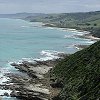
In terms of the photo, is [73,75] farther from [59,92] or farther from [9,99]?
[9,99]

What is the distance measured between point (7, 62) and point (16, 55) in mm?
19154

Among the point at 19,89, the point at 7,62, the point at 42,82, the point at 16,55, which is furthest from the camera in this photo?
the point at 16,55

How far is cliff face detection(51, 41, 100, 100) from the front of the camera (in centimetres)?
6116

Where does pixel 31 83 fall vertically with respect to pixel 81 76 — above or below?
below

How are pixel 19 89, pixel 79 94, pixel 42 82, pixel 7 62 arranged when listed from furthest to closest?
pixel 7 62
pixel 42 82
pixel 19 89
pixel 79 94

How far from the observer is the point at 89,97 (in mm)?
56938

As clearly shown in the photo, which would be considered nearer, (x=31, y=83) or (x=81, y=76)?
(x=81, y=76)

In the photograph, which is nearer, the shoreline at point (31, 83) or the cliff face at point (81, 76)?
the cliff face at point (81, 76)

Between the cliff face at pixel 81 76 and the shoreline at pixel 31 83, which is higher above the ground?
the cliff face at pixel 81 76

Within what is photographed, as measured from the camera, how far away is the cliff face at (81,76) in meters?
61.2

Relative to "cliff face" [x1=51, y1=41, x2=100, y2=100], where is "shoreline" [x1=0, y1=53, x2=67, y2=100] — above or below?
below

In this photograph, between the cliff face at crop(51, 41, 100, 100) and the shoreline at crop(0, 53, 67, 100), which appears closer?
the cliff face at crop(51, 41, 100, 100)

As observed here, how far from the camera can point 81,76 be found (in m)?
70.9

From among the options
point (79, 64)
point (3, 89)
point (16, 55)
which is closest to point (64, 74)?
point (79, 64)
